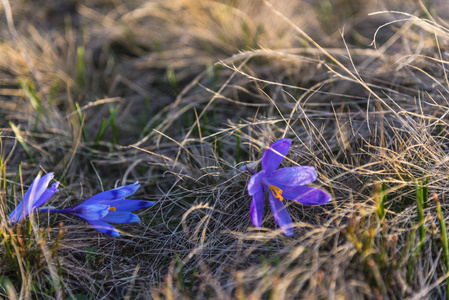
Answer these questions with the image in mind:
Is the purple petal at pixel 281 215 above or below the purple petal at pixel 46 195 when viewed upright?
below

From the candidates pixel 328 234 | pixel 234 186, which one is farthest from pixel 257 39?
pixel 328 234

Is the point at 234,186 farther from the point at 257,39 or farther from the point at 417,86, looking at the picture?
the point at 257,39

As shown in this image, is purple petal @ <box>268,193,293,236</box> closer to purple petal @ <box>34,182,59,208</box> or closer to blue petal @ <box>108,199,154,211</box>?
blue petal @ <box>108,199,154,211</box>

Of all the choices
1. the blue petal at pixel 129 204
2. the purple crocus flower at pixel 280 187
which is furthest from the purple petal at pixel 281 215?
the blue petal at pixel 129 204

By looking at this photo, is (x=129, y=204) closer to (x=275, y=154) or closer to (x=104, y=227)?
(x=104, y=227)

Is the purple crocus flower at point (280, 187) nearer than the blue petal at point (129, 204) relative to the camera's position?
Yes

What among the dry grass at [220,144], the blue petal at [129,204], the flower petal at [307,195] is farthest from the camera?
the blue petal at [129,204]

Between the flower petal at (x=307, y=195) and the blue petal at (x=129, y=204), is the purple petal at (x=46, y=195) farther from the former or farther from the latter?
the flower petal at (x=307, y=195)

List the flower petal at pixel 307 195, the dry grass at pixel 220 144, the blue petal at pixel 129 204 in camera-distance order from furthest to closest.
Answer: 1. the blue petal at pixel 129 204
2. the flower petal at pixel 307 195
3. the dry grass at pixel 220 144
